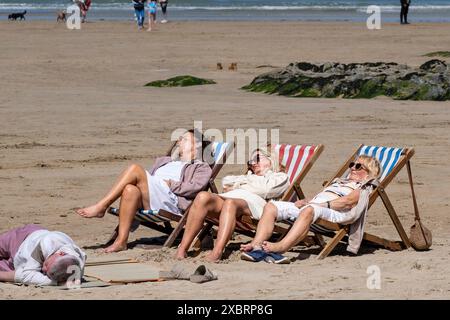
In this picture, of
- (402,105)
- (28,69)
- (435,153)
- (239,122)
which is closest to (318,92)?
(402,105)

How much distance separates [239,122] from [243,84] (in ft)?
18.8

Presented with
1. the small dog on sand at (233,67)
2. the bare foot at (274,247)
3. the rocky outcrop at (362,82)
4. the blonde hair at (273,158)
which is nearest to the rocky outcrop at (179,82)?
the rocky outcrop at (362,82)

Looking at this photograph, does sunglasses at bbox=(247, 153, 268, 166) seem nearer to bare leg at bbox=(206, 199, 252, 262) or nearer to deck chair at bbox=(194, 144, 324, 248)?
deck chair at bbox=(194, 144, 324, 248)

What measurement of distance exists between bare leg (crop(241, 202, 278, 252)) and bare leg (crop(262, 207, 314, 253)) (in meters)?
0.07

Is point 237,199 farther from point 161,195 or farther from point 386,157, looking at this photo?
point 386,157

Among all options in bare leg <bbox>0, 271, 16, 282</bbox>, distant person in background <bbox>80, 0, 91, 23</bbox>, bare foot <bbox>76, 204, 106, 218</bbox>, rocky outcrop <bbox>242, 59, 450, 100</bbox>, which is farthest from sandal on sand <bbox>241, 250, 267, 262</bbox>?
distant person in background <bbox>80, 0, 91, 23</bbox>

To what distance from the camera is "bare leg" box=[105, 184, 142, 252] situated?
8.98m

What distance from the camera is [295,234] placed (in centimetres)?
849

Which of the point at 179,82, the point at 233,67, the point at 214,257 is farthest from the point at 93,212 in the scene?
the point at 233,67

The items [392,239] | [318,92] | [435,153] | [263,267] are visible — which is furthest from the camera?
[318,92]

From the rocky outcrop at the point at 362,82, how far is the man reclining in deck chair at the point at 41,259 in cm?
1181

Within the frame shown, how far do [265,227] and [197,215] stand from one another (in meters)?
0.51
